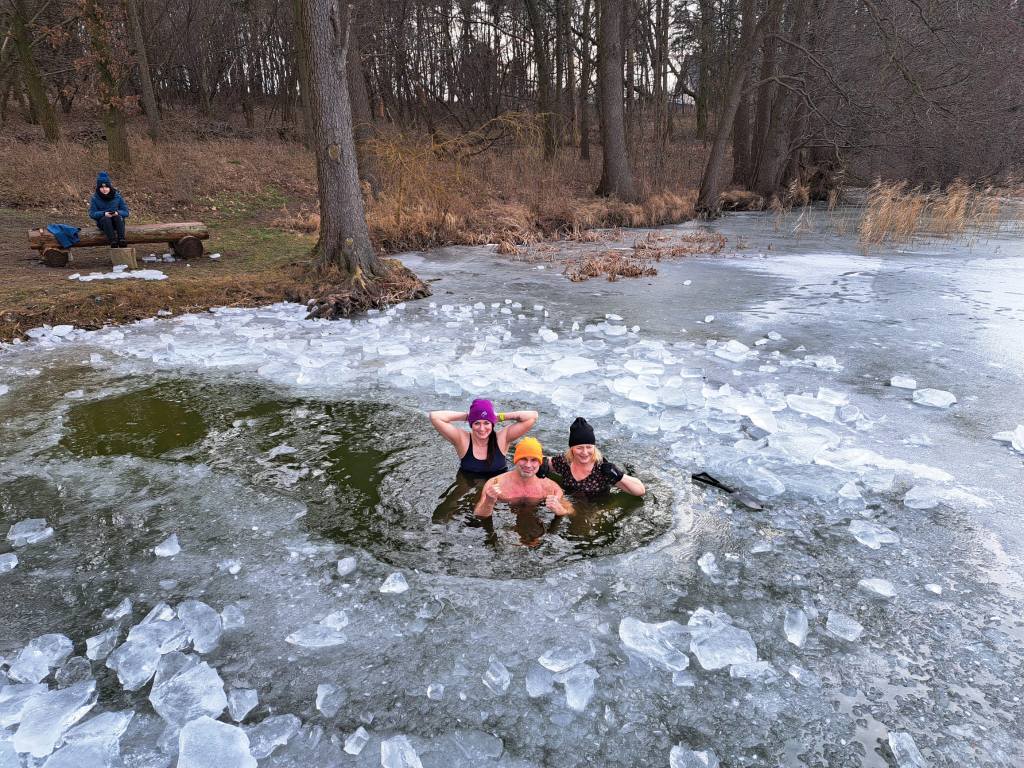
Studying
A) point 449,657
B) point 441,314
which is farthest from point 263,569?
point 441,314

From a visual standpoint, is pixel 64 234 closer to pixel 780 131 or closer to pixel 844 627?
pixel 844 627

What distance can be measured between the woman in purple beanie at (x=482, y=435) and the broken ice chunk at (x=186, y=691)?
1.79 m

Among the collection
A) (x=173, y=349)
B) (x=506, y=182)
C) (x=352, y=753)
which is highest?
(x=506, y=182)

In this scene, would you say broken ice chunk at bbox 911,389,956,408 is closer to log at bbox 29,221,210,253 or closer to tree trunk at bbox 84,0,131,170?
log at bbox 29,221,210,253

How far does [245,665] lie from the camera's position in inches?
95.6

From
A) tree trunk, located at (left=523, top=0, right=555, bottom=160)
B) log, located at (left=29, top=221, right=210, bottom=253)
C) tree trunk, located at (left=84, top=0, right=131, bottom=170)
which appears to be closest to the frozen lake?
log, located at (left=29, top=221, right=210, bottom=253)

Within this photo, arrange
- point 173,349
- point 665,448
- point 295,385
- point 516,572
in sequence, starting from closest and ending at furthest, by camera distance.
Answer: point 516,572, point 665,448, point 295,385, point 173,349

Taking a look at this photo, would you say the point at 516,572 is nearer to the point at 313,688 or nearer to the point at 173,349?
the point at 313,688

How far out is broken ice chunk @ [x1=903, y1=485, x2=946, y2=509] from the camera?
3.41 m

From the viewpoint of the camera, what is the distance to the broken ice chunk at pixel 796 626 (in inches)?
99.2

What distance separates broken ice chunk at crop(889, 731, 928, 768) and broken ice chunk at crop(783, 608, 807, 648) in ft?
1.48

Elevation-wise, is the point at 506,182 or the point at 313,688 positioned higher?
the point at 506,182

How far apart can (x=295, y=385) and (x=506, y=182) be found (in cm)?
1263

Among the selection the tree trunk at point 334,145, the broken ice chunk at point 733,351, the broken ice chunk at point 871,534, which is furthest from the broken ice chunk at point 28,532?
the tree trunk at point 334,145
